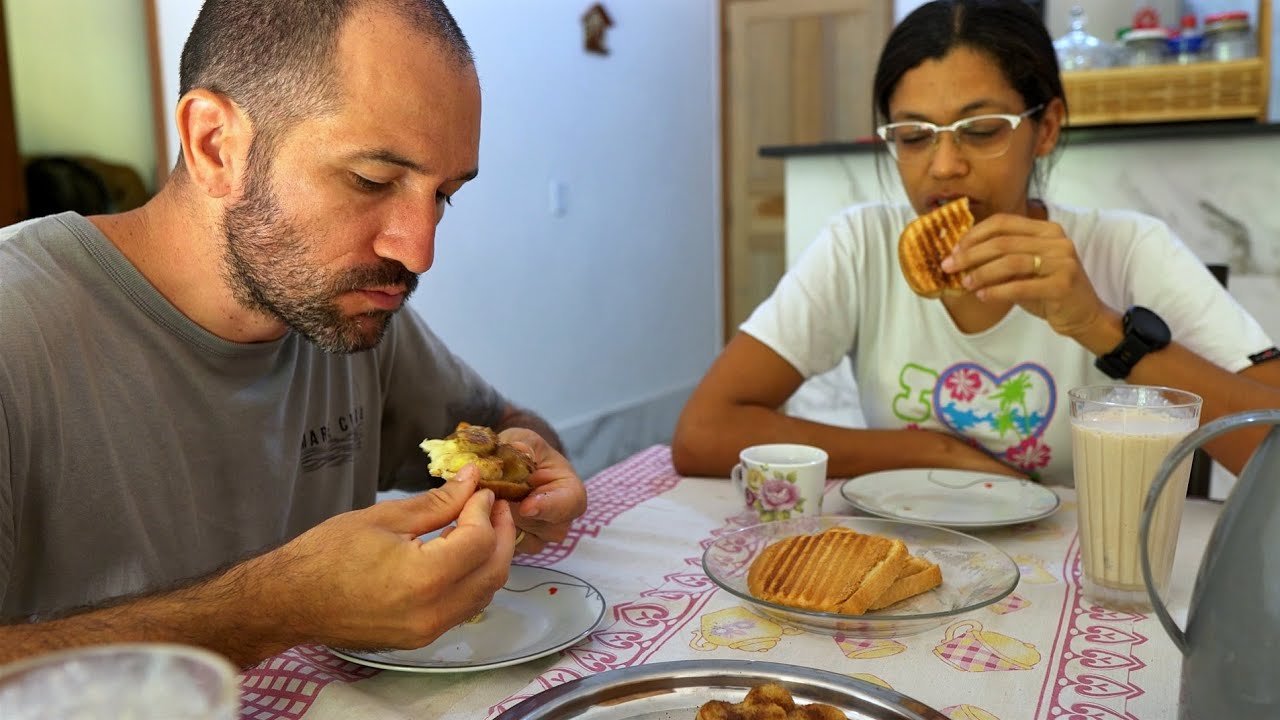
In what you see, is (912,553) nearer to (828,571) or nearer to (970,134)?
(828,571)

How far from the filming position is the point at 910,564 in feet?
3.29

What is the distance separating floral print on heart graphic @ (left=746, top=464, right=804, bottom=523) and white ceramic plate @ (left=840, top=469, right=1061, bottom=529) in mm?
101

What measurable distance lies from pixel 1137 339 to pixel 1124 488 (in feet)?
1.78

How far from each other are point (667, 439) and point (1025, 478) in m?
3.88

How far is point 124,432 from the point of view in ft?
3.55

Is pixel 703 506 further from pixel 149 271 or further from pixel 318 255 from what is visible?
pixel 149 271

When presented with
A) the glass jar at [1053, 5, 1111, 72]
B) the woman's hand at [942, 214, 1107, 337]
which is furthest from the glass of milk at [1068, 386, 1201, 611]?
the glass jar at [1053, 5, 1111, 72]

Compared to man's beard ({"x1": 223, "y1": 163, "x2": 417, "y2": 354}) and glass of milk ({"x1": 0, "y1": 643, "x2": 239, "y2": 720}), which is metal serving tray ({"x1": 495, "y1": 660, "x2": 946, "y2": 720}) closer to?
glass of milk ({"x1": 0, "y1": 643, "x2": 239, "y2": 720})

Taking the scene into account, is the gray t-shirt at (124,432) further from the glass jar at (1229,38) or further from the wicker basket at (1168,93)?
the glass jar at (1229,38)

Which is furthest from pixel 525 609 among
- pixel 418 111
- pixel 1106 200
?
pixel 1106 200

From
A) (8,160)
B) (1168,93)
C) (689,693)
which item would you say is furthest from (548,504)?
(1168,93)

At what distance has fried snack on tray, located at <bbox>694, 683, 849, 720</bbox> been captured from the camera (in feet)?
2.30

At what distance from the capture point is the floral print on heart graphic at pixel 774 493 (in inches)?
49.4

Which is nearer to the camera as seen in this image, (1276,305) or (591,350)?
(1276,305)
